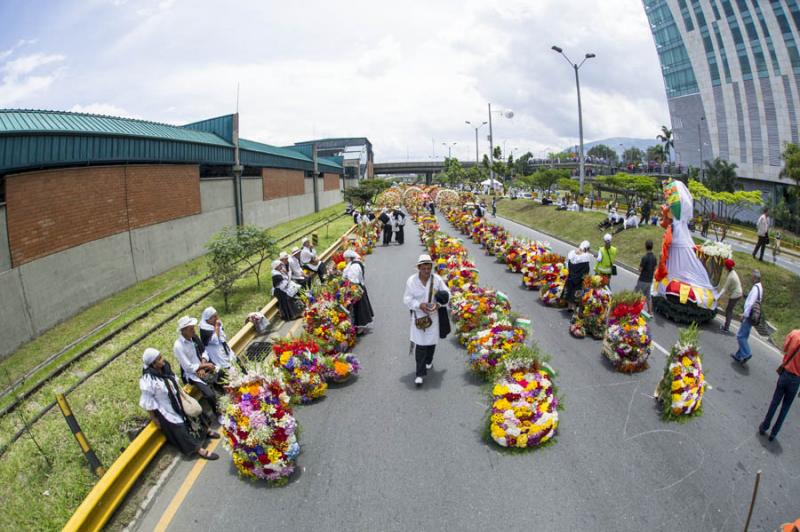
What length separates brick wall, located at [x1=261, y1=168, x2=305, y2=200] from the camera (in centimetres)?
3096

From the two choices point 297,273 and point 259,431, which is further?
point 297,273

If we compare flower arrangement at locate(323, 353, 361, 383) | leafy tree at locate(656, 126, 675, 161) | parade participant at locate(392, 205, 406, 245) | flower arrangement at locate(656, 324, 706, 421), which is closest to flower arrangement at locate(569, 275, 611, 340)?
flower arrangement at locate(656, 324, 706, 421)

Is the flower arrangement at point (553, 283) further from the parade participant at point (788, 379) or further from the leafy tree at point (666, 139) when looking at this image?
the leafy tree at point (666, 139)

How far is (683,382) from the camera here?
19.5ft

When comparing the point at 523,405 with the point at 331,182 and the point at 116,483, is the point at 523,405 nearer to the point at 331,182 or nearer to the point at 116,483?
the point at 116,483

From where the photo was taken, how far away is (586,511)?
4.39m

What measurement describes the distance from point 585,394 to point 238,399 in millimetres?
4714

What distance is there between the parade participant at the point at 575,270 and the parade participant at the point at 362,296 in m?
4.38

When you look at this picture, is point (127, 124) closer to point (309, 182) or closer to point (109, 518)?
point (109, 518)

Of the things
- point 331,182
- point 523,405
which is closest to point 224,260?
point 523,405

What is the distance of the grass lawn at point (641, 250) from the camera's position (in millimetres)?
10883

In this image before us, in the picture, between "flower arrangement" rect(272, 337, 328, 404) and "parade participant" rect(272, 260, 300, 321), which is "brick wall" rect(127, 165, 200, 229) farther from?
"flower arrangement" rect(272, 337, 328, 404)

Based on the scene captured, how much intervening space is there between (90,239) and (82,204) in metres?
0.97

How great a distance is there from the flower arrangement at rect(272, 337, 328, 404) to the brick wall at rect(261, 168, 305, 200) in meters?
25.5
